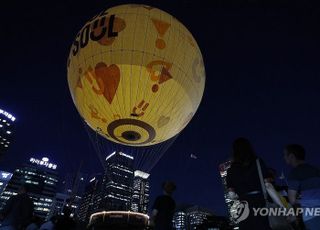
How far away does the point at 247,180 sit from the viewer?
131 inches

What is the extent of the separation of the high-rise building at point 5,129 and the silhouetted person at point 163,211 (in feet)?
473

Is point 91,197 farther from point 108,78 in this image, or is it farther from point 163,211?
point 163,211

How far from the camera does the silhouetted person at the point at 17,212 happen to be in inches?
244

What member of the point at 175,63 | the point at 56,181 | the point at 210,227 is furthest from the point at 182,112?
the point at 56,181

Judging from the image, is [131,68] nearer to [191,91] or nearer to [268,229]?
[191,91]

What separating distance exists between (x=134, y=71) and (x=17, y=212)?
18.6 feet

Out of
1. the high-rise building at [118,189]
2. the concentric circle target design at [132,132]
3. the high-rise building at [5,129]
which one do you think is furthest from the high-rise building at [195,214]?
the concentric circle target design at [132,132]

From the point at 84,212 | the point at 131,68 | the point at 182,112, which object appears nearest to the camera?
the point at 131,68

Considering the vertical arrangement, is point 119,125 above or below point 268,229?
above

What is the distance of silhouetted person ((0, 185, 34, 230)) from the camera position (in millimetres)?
6202

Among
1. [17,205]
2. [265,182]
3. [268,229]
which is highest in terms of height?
[17,205]

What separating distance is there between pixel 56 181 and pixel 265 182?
560 ft

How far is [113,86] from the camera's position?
30.0 feet

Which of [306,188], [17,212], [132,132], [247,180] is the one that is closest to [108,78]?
[132,132]
